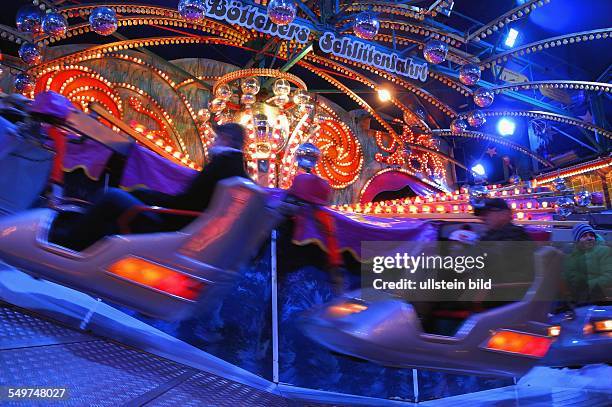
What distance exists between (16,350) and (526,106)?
11.1 m

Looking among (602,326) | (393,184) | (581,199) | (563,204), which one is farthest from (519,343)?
(393,184)

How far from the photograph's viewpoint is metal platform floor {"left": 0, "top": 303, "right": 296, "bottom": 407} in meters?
1.46

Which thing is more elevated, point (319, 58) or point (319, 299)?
point (319, 58)

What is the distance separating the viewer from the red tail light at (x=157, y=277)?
1.92 metres

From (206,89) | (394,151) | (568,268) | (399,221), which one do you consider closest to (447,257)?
(399,221)

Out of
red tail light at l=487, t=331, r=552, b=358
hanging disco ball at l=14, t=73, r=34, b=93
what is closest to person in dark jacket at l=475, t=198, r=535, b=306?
red tail light at l=487, t=331, r=552, b=358

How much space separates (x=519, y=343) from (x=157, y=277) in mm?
1659

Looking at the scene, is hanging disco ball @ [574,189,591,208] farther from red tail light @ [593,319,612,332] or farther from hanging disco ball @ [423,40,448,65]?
red tail light @ [593,319,612,332]

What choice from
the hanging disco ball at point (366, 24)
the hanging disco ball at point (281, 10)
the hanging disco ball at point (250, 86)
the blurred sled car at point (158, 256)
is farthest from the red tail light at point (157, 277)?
the hanging disco ball at point (250, 86)

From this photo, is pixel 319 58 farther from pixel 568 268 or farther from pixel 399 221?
pixel 568 268

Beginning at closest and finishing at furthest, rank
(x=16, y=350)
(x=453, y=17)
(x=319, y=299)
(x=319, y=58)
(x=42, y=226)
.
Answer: (x=16, y=350)
(x=42, y=226)
(x=319, y=299)
(x=319, y=58)
(x=453, y=17)

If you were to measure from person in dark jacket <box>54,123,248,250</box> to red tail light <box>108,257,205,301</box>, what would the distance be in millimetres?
258

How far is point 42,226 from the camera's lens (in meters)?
1.93

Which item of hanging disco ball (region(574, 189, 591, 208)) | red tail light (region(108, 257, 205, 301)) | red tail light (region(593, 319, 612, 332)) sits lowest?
red tail light (region(593, 319, 612, 332))
